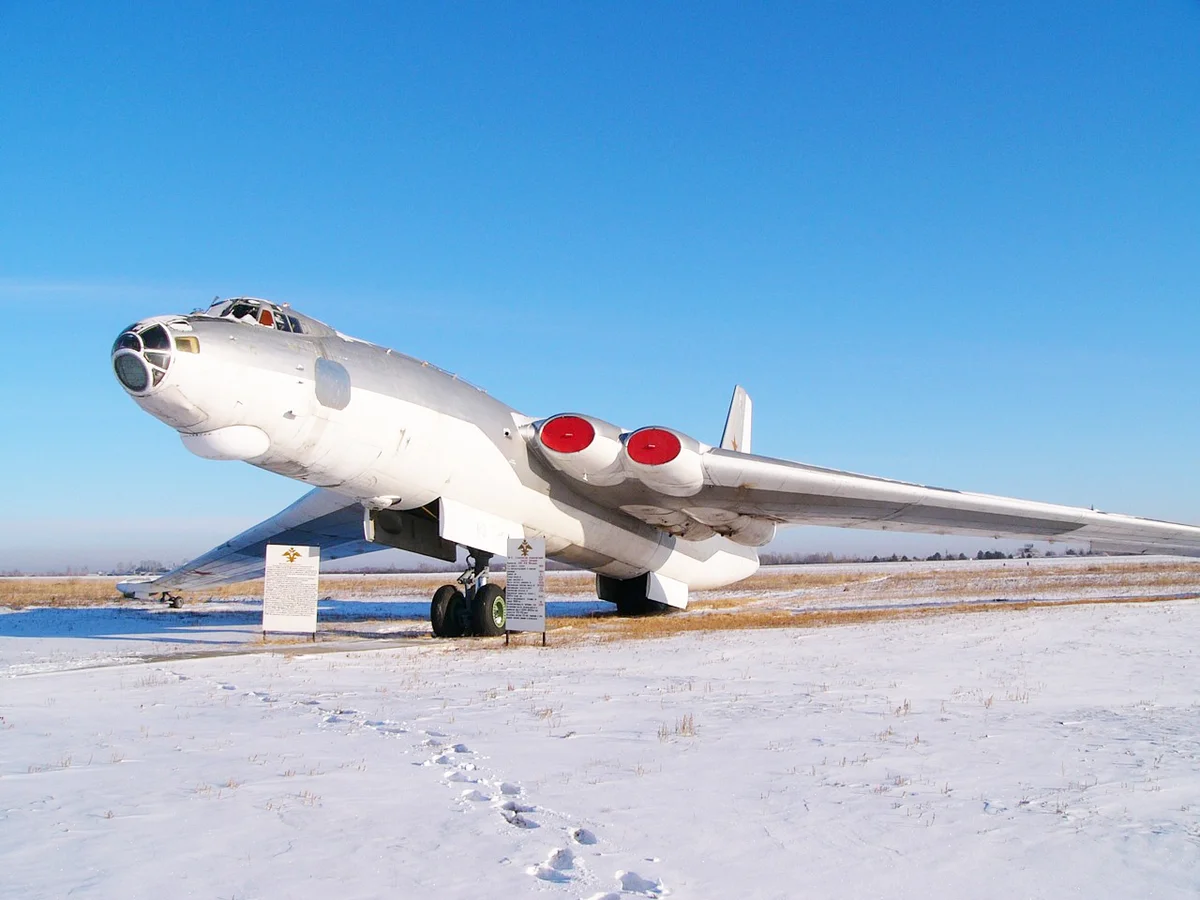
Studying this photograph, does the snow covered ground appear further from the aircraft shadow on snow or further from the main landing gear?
the aircraft shadow on snow

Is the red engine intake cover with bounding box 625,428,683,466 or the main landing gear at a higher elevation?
the red engine intake cover with bounding box 625,428,683,466

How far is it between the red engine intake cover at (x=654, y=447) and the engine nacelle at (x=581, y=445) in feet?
0.85

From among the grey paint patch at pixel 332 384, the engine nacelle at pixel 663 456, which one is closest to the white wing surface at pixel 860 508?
the engine nacelle at pixel 663 456

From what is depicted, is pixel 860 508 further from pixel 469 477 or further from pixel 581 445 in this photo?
pixel 469 477

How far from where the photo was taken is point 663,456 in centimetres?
1162

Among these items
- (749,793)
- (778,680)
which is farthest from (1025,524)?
(749,793)

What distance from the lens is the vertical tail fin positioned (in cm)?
1989

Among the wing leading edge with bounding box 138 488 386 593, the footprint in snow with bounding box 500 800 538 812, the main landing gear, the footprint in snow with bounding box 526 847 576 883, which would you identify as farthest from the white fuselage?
the footprint in snow with bounding box 526 847 576 883

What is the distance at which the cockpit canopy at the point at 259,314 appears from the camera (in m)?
9.19

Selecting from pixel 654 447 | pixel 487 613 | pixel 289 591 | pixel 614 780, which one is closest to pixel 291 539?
pixel 289 591

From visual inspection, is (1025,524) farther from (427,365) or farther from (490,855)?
(490,855)

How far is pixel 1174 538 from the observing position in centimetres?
1414

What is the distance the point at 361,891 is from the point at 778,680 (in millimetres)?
4862

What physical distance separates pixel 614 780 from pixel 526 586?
22.9 ft
